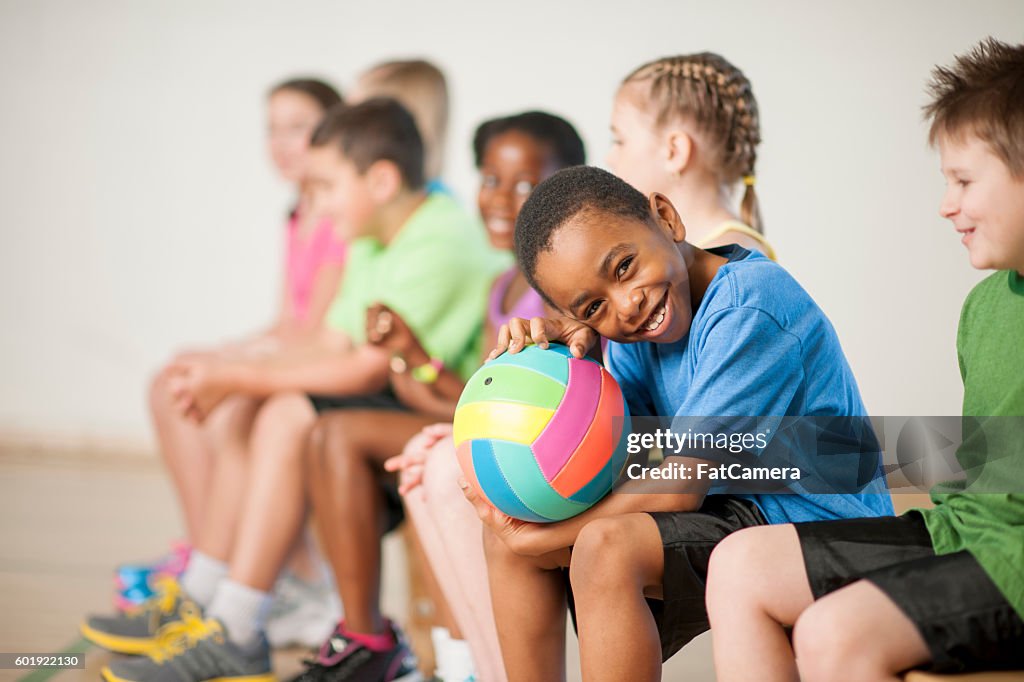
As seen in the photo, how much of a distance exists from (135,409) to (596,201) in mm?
3534

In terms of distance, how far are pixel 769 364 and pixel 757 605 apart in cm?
32

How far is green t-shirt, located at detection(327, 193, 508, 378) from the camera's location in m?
2.42

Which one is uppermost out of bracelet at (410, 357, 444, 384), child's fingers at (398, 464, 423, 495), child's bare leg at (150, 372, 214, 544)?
bracelet at (410, 357, 444, 384)

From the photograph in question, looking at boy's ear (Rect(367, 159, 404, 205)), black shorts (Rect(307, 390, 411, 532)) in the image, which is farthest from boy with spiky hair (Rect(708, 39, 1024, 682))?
boy's ear (Rect(367, 159, 404, 205))

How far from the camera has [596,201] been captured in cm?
152

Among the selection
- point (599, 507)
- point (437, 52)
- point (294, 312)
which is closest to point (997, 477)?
point (599, 507)

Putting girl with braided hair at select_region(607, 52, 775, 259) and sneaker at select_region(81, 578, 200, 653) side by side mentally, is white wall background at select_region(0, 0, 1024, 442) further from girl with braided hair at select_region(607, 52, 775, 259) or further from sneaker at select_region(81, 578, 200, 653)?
sneaker at select_region(81, 578, 200, 653)

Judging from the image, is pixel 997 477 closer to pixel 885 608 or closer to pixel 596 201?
pixel 885 608

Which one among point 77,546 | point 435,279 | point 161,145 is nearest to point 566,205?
point 435,279

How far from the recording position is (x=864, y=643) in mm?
1195

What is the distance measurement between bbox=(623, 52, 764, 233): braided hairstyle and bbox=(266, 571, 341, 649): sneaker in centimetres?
140

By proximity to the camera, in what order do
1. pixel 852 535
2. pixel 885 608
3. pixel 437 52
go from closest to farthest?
pixel 885 608, pixel 852 535, pixel 437 52

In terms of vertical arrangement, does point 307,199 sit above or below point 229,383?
above

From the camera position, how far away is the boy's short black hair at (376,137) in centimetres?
262
